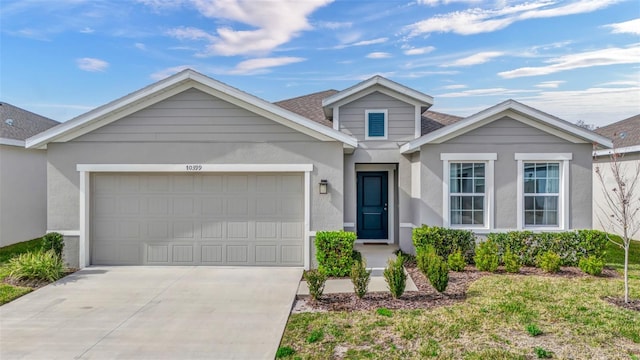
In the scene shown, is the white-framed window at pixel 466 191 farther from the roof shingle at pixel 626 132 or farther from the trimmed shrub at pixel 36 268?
the trimmed shrub at pixel 36 268

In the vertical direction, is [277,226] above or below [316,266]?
above

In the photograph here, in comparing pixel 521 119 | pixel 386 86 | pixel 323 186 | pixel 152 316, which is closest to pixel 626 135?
pixel 521 119

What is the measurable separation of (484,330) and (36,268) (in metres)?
8.62

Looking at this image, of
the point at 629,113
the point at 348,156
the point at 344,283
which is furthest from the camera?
the point at 629,113

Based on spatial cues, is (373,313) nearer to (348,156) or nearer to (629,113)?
(348,156)

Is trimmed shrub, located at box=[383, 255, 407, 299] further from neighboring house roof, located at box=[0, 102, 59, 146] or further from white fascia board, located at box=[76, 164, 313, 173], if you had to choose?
neighboring house roof, located at box=[0, 102, 59, 146]

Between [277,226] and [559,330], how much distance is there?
587cm

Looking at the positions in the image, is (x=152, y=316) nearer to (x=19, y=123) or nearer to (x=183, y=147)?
(x=183, y=147)

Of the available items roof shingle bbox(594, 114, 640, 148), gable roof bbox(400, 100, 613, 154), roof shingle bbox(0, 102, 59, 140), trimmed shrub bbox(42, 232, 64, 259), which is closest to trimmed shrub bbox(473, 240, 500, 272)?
gable roof bbox(400, 100, 613, 154)

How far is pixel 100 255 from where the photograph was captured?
29.8 feet

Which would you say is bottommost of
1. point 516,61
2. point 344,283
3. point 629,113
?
point 344,283

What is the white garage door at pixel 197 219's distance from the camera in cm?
898

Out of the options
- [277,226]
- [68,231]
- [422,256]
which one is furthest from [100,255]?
[422,256]

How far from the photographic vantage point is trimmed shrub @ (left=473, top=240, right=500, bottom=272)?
840 cm
